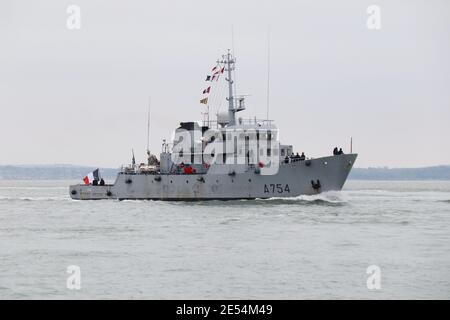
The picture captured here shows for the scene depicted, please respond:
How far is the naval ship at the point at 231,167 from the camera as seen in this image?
193 feet

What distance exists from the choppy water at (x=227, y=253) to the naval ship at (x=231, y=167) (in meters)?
4.69

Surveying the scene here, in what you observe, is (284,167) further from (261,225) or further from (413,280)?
(413,280)

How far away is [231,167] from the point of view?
59719mm

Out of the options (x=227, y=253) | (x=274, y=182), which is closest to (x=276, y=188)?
(x=274, y=182)

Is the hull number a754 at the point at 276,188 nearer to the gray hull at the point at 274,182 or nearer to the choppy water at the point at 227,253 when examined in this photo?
the gray hull at the point at 274,182

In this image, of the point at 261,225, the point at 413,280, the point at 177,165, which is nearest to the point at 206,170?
the point at 177,165

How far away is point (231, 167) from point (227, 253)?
27.1 m

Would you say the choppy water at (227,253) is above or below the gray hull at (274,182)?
below

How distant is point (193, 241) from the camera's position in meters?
37.1

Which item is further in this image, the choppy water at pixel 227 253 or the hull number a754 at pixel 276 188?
the hull number a754 at pixel 276 188

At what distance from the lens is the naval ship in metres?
58.8

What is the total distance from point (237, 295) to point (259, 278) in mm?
2827

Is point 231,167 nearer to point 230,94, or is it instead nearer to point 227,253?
point 230,94

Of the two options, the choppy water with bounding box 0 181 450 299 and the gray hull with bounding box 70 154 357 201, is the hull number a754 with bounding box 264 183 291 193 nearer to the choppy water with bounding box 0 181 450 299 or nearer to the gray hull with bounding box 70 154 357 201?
the gray hull with bounding box 70 154 357 201
